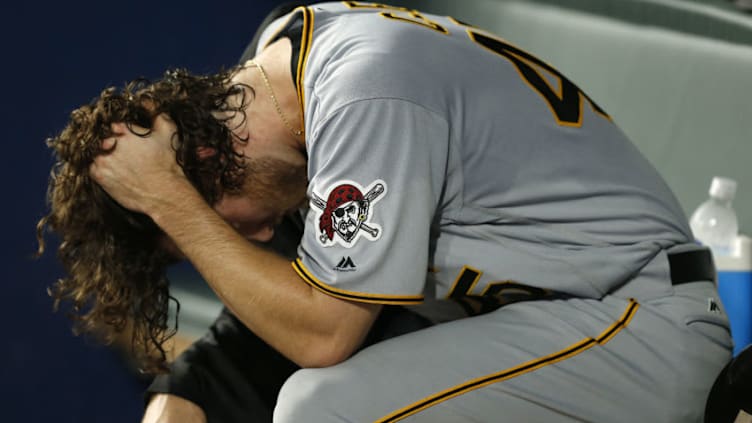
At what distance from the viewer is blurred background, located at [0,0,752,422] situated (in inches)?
50.4

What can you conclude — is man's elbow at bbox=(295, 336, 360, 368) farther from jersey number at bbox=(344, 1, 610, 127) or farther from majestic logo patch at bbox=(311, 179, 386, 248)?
jersey number at bbox=(344, 1, 610, 127)

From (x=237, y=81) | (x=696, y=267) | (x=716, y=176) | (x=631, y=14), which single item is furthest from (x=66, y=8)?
(x=716, y=176)

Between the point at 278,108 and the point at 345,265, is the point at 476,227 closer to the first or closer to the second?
the point at 345,265

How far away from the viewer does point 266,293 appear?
892mm

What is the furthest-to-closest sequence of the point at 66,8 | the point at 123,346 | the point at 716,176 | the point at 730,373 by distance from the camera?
the point at 716,176 → the point at 123,346 → the point at 66,8 → the point at 730,373

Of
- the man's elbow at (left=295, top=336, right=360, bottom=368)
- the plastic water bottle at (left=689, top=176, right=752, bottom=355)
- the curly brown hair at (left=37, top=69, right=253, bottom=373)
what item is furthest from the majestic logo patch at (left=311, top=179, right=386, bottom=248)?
the plastic water bottle at (left=689, top=176, right=752, bottom=355)

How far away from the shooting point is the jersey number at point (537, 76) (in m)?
0.98

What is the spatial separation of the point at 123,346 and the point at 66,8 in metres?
0.60

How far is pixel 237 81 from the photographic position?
3.40 feet

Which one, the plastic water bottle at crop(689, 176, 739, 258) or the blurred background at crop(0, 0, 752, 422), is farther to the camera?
the plastic water bottle at crop(689, 176, 739, 258)

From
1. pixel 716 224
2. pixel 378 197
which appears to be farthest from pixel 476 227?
pixel 716 224

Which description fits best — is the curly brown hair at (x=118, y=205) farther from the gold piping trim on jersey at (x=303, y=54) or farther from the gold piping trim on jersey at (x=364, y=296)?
the gold piping trim on jersey at (x=364, y=296)

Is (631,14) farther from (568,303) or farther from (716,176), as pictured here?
(568,303)

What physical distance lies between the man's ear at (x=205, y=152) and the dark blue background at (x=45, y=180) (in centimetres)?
44
